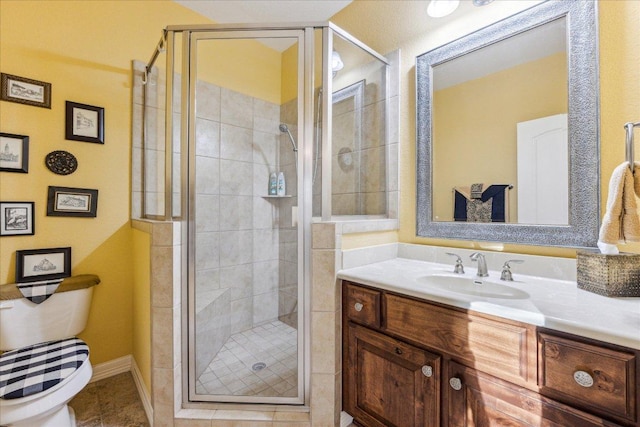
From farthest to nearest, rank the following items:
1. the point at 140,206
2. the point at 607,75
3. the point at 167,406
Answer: the point at 140,206 < the point at 167,406 < the point at 607,75

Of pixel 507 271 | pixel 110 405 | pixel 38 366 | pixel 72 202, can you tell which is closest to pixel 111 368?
pixel 110 405

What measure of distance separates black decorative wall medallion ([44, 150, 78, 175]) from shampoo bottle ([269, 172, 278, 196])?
1.23 m

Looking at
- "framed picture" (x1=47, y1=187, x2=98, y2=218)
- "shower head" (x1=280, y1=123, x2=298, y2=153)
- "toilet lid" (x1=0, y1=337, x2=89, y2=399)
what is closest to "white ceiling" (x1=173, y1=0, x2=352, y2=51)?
"shower head" (x1=280, y1=123, x2=298, y2=153)

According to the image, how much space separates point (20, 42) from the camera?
5.28 ft

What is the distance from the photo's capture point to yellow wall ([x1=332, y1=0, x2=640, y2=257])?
3.67 ft

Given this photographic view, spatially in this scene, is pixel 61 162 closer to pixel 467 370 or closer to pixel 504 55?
pixel 467 370

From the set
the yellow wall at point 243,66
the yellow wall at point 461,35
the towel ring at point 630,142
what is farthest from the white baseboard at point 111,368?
the towel ring at point 630,142

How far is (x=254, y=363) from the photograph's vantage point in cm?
174

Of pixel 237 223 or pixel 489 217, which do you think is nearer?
pixel 489 217

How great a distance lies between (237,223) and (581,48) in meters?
1.95

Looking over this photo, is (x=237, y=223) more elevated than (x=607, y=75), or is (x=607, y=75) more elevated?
(x=607, y=75)

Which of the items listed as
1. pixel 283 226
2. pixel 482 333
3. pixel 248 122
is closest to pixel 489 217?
pixel 482 333

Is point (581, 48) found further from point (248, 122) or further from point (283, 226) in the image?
point (248, 122)

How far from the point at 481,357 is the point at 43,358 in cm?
194
